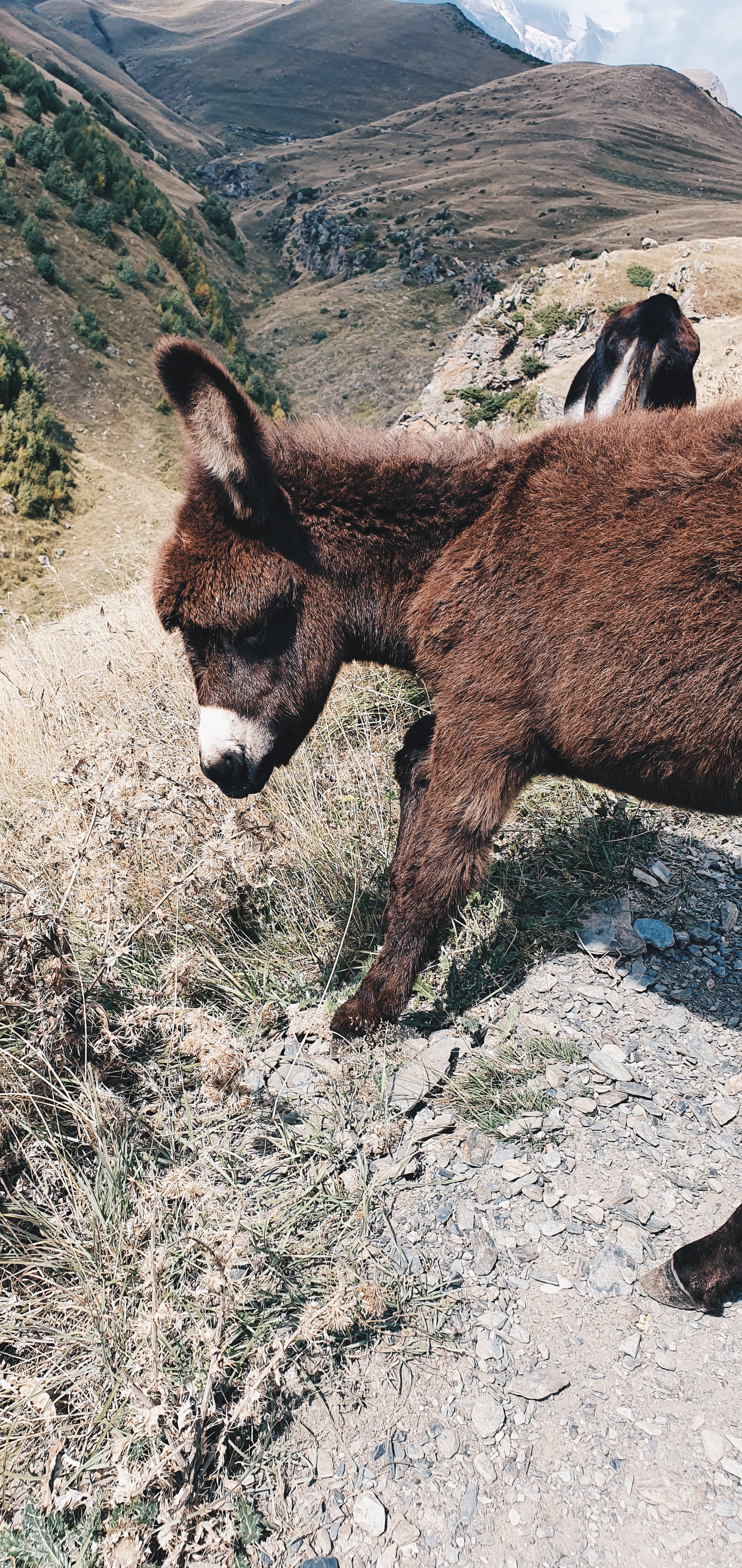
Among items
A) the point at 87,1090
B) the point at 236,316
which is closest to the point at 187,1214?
the point at 87,1090

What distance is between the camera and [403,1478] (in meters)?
2.01

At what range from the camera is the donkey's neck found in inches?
120

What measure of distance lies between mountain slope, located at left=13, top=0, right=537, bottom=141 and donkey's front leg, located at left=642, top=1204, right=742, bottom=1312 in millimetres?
149537

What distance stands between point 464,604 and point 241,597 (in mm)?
832

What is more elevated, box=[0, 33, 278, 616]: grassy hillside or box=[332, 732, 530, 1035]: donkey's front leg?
box=[0, 33, 278, 616]: grassy hillside

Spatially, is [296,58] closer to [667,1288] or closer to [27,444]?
[27,444]

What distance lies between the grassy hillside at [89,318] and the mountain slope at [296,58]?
104809mm

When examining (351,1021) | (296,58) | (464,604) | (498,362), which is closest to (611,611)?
(464,604)

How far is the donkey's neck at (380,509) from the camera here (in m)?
3.04

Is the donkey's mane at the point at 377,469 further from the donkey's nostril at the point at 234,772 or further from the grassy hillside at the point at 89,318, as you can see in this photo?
the grassy hillside at the point at 89,318

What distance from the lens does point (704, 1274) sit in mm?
2348

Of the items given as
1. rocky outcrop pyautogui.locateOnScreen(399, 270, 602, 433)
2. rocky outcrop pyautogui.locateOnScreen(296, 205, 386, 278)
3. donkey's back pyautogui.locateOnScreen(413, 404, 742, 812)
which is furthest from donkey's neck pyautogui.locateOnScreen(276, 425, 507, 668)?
rocky outcrop pyautogui.locateOnScreen(296, 205, 386, 278)

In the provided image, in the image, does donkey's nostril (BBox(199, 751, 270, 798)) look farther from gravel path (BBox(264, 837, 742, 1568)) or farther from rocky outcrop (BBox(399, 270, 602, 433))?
rocky outcrop (BBox(399, 270, 602, 433))

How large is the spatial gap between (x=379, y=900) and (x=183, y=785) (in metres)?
1.15
